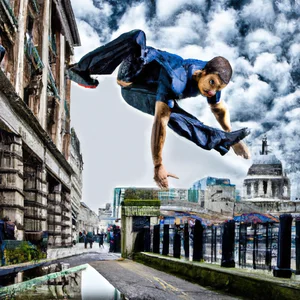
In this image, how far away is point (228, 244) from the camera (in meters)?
5.97

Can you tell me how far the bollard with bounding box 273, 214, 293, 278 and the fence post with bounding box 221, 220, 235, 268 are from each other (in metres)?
1.25

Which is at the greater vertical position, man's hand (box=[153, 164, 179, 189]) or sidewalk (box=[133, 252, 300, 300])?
man's hand (box=[153, 164, 179, 189])

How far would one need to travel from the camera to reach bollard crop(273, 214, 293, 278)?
4555 mm

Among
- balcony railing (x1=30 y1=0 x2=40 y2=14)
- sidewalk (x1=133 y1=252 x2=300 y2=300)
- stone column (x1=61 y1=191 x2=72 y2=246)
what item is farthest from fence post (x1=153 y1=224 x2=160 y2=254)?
balcony railing (x1=30 y1=0 x2=40 y2=14)

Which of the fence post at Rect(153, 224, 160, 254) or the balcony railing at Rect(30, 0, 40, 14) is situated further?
the balcony railing at Rect(30, 0, 40, 14)

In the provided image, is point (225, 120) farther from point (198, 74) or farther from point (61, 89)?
point (61, 89)

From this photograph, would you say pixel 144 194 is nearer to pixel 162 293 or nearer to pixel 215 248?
pixel 215 248

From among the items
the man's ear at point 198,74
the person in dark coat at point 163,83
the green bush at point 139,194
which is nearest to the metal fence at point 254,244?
the person in dark coat at point 163,83

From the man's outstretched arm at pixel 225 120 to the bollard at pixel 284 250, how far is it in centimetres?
92

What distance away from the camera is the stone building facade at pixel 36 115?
9.46 meters

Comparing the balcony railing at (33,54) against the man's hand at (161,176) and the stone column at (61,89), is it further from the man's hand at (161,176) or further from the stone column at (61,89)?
the man's hand at (161,176)

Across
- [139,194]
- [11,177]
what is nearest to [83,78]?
[11,177]

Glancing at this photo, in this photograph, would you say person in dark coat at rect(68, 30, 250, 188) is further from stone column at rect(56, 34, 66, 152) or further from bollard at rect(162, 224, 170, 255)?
Answer: stone column at rect(56, 34, 66, 152)

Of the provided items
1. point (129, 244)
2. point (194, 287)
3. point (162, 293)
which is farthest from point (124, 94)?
point (129, 244)
